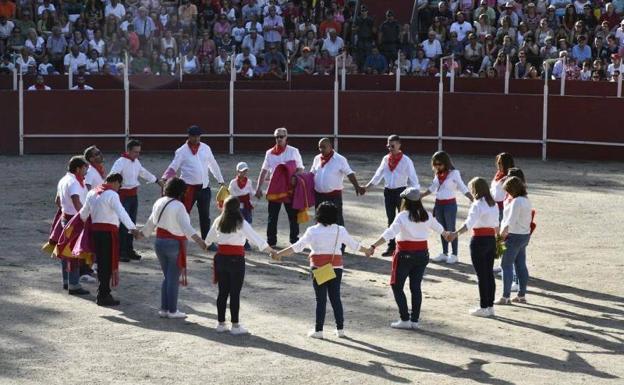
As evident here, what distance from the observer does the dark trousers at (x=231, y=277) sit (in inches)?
553

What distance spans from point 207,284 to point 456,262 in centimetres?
356

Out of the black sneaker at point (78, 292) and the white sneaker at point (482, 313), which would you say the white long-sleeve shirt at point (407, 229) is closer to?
the white sneaker at point (482, 313)

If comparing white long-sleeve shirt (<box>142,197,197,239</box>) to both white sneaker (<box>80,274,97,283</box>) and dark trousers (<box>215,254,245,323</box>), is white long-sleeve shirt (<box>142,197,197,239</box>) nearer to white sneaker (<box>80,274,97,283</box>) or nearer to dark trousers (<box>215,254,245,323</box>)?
dark trousers (<box>215,254,245,323</box>)

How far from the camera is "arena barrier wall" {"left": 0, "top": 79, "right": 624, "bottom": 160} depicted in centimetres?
2959

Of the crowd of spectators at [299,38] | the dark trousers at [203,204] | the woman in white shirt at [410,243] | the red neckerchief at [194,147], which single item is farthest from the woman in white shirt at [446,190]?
the crowd of spectators at [299,38]

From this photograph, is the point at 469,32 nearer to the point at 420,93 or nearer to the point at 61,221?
the point at 420,93

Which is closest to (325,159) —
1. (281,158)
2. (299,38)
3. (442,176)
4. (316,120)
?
(281,158)

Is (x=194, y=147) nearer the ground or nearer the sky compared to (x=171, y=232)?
nearer the sky

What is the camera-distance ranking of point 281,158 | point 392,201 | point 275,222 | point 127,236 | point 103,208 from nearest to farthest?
1. point 103,208
2. point 127,236
3. point 392,201
4. point 281,158
5. point 275,222

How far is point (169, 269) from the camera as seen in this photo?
14.9 meters

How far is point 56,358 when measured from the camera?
523 inches

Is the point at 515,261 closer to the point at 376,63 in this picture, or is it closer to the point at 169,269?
the point at 169,269

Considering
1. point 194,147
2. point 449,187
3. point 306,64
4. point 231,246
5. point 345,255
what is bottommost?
point 345,255

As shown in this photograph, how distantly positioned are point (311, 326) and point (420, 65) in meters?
18.1
